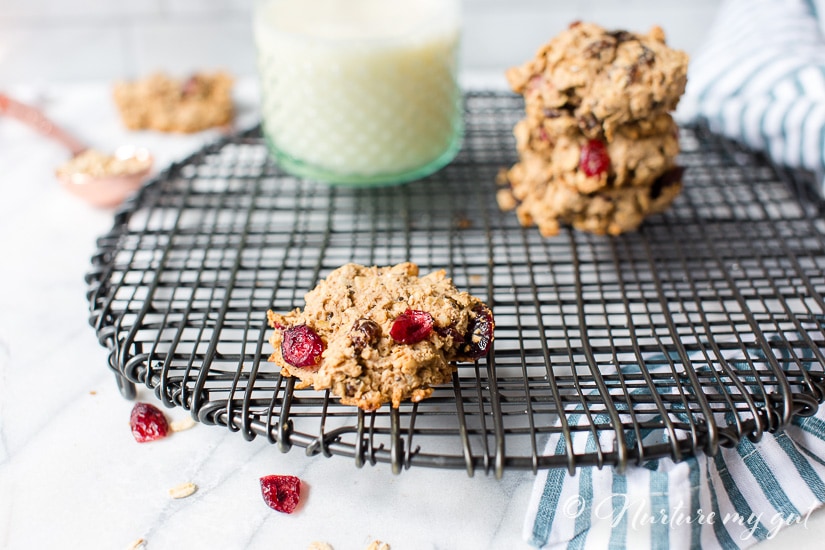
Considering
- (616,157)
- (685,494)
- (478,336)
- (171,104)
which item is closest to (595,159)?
(616,157)

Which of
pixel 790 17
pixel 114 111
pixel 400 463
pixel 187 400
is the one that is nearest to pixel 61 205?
pixel 114 111

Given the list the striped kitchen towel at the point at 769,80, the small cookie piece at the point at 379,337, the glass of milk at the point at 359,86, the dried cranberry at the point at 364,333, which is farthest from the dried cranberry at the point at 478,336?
the striped kitchen towel at the point at 769,80

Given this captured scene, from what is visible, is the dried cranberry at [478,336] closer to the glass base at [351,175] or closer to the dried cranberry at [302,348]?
the dried cranberry at [302,348]

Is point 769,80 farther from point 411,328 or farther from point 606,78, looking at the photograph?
point 411,328

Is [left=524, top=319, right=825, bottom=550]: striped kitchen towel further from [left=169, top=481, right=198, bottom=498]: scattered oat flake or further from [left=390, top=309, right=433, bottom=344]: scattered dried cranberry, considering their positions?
[left=169, top=481, right=198, bottom=498]: scattered oat flake

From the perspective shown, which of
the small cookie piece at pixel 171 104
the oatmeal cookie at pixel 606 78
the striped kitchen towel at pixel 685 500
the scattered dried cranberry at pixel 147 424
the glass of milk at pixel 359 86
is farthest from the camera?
the small cookie piece at pixel 171 104

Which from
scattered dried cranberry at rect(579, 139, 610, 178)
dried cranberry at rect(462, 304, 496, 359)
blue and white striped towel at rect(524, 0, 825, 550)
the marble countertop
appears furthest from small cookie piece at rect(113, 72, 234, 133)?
blue and white striped towel at rect(524, 0, 825, 550)

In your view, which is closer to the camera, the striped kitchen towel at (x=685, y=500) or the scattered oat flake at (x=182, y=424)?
the striped kitchen towel at (x=685, y=500)
